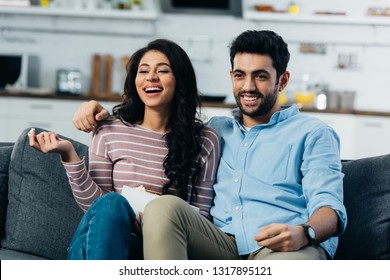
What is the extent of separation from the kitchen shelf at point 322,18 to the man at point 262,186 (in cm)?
334

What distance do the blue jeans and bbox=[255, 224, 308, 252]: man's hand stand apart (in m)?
0.37

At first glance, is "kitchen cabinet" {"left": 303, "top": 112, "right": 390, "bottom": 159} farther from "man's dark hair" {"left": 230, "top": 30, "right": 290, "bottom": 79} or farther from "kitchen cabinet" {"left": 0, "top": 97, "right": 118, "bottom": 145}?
"man's dark hair" {"left": 230, "top": 30, "right": 290, "bottom": 79}

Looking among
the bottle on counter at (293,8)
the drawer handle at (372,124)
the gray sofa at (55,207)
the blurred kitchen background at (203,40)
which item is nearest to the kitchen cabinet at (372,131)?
the drawer handle at (372,124)

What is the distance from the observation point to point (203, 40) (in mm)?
5965

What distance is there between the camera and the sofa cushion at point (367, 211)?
7.87ft

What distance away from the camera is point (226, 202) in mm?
2311

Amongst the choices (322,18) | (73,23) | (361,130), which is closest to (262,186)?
(361,130)

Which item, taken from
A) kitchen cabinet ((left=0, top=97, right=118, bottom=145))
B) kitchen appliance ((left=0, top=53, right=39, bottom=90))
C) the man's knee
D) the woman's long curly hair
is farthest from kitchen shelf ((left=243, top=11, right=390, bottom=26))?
the man's knee

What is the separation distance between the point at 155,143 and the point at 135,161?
0.10m

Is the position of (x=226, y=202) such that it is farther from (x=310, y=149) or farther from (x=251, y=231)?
(x=310, y=149)

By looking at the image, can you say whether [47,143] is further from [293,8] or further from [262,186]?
[293,8]

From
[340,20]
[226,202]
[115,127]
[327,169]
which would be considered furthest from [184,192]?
[340,20]

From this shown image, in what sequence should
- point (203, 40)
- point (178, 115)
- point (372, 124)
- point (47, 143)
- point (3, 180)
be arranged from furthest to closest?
point (203, 40) → point (372, 124) → point (3, 180) → point (178, 115) → point (47, 143)
